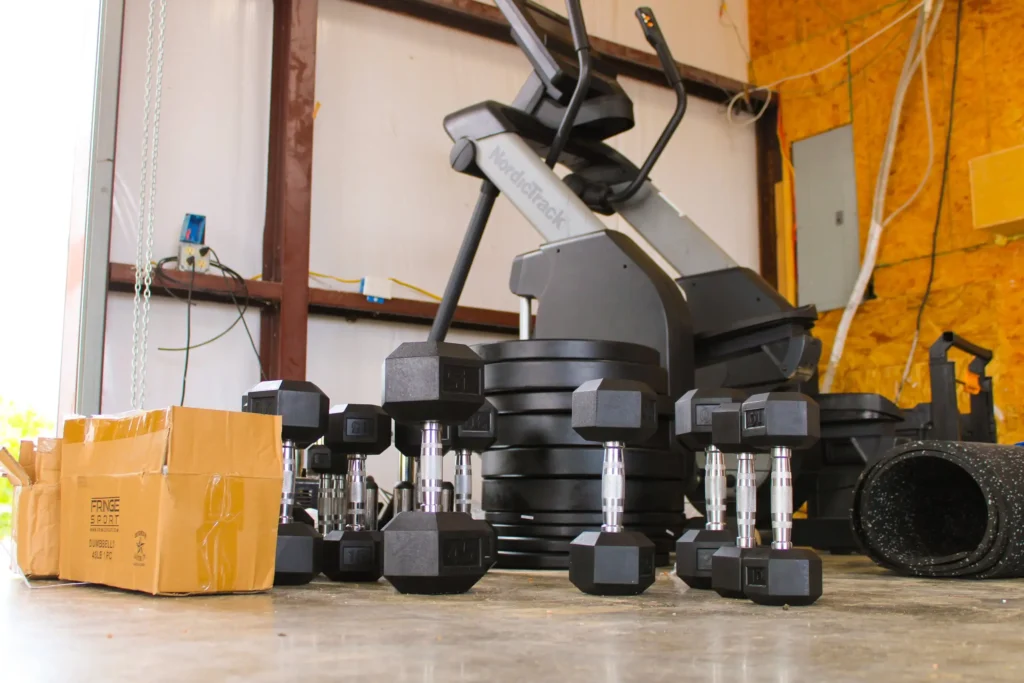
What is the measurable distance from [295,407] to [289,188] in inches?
89.6

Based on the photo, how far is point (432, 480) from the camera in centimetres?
144

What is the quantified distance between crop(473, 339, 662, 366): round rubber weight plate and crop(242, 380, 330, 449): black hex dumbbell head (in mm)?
554

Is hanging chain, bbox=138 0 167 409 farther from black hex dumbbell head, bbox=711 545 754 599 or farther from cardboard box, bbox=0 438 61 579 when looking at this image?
black hex dumbbell head, bbox=711 545 754 599

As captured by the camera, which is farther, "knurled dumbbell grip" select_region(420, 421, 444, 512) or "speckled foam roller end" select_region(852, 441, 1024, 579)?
"speckled foam roller end" select_region(852, 441, 1024, 579)

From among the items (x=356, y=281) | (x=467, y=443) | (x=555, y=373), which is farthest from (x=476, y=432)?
(x=356, y=281)

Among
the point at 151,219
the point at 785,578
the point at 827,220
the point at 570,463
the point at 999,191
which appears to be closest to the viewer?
the point at 785,578

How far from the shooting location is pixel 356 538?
5.62ft

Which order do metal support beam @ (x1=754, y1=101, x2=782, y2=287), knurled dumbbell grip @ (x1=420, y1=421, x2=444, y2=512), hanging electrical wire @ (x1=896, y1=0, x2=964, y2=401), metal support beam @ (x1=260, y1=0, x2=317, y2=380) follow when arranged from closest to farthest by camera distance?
knurled dumbbell grip @ (x1=420, y1=421, x2=444, y2=512)
metal support beam @ (x1=260, y1=0, x2=317, y2=380)
hanging electrical wire @ (x1=896, y1=0, x2=964, y2=401)
metal support beam @ (x1=754, y1=101, x2=782, y2=287)

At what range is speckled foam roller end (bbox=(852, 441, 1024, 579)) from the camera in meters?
1.85

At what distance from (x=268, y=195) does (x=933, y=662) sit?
3344mm

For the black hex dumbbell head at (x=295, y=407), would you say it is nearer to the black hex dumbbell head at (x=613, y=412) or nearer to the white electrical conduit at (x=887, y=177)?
the black hex dumbbell head at (x=613, y=412)

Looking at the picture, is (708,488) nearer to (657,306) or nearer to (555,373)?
(555,373)

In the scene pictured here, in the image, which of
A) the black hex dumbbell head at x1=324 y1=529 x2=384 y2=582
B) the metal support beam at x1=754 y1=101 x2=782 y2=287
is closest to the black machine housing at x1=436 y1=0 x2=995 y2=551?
the black hex dumbbell head at x1=324 y1=529 x2=384 y2=582

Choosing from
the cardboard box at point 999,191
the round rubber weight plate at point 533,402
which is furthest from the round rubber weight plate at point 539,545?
the cardboard box at point 999,191
